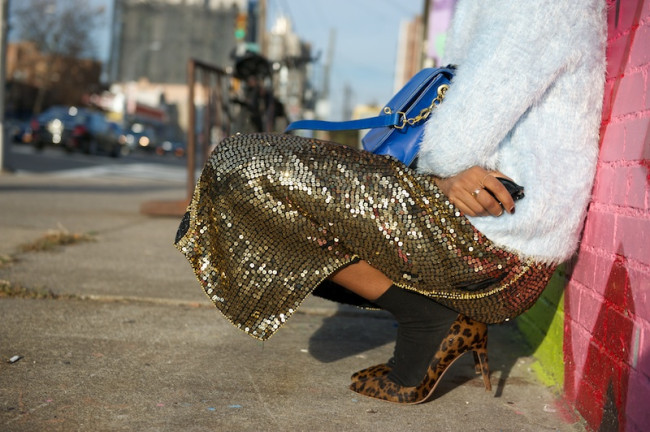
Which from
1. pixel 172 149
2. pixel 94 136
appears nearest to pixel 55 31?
pixel 172 149

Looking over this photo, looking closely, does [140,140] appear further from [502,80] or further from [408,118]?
[502,80]

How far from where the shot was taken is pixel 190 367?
2789 mm

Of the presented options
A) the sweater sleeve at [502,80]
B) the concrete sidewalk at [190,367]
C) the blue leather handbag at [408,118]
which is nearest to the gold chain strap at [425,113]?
the blue leather handbag at [408,118]

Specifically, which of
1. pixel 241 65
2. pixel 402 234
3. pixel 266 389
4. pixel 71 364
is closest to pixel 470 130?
pixel 402 234

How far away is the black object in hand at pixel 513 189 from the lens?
2.20 meters

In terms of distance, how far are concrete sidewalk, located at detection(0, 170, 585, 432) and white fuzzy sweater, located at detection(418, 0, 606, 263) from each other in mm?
Answer: 638

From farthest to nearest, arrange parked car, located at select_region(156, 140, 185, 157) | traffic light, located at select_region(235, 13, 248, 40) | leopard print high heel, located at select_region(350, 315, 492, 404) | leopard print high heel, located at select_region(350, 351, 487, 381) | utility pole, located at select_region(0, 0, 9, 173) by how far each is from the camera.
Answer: parked car, located at select_region(156, 140, 185, 157), traffic light, located at select_region(235, 13, 248, 40), utility pole, located at select_region(0, 0, 9, 173), leopard print high heel, located at select_region(350, 351, 487, 381), leopard print high heel, located at select_region(350, 315, 492, 404)

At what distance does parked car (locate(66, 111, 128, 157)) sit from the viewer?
26422 mm

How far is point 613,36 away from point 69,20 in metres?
47.8

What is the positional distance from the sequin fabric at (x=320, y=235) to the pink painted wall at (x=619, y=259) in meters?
0.21

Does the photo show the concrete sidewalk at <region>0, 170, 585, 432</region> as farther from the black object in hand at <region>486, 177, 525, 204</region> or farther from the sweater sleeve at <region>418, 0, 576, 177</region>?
the sweater sleeve at <region>418, 0, 576, 177</region>

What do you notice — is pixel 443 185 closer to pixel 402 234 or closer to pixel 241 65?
pixel 402 234

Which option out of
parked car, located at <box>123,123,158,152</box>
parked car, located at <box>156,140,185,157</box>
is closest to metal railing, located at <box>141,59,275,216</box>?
parked car, located at <box>123,123,158,152</box>

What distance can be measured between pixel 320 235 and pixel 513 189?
1.84 feet
